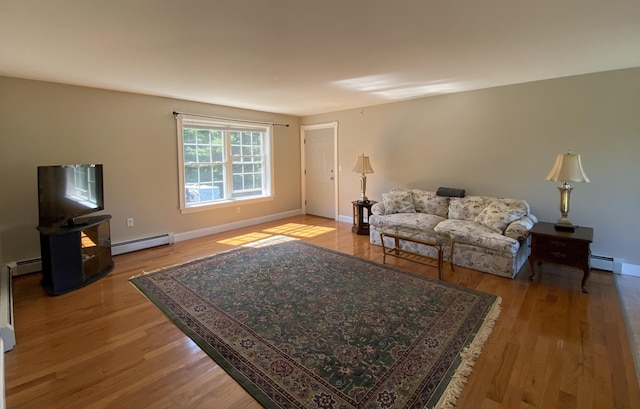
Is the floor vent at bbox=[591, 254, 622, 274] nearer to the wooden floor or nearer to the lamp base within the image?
the wooden floor

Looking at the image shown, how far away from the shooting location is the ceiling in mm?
1938

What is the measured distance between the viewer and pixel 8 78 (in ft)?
11.2

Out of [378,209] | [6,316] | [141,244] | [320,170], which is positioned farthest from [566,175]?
[141,244]

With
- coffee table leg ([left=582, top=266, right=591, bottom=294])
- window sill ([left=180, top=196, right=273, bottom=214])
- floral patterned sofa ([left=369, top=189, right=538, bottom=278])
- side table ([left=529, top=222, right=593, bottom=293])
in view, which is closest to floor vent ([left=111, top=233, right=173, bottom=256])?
window sill ([left=180, top=196, right=273, bottom=214])

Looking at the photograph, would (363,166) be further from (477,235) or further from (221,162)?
(221,162)

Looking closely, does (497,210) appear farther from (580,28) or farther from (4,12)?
(4,12)

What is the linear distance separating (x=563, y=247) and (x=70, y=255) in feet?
16.2

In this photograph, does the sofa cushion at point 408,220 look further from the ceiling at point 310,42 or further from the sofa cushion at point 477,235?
the ceiling at point 310,42

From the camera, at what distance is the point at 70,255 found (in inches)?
122

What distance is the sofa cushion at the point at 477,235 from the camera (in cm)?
337

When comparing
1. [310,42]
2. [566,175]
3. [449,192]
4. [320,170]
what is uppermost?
[310,42]

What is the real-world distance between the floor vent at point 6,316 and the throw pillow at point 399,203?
420 centimetres

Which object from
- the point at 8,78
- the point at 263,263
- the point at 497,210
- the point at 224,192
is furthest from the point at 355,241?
the point at 8,78

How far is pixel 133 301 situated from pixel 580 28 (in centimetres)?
430
